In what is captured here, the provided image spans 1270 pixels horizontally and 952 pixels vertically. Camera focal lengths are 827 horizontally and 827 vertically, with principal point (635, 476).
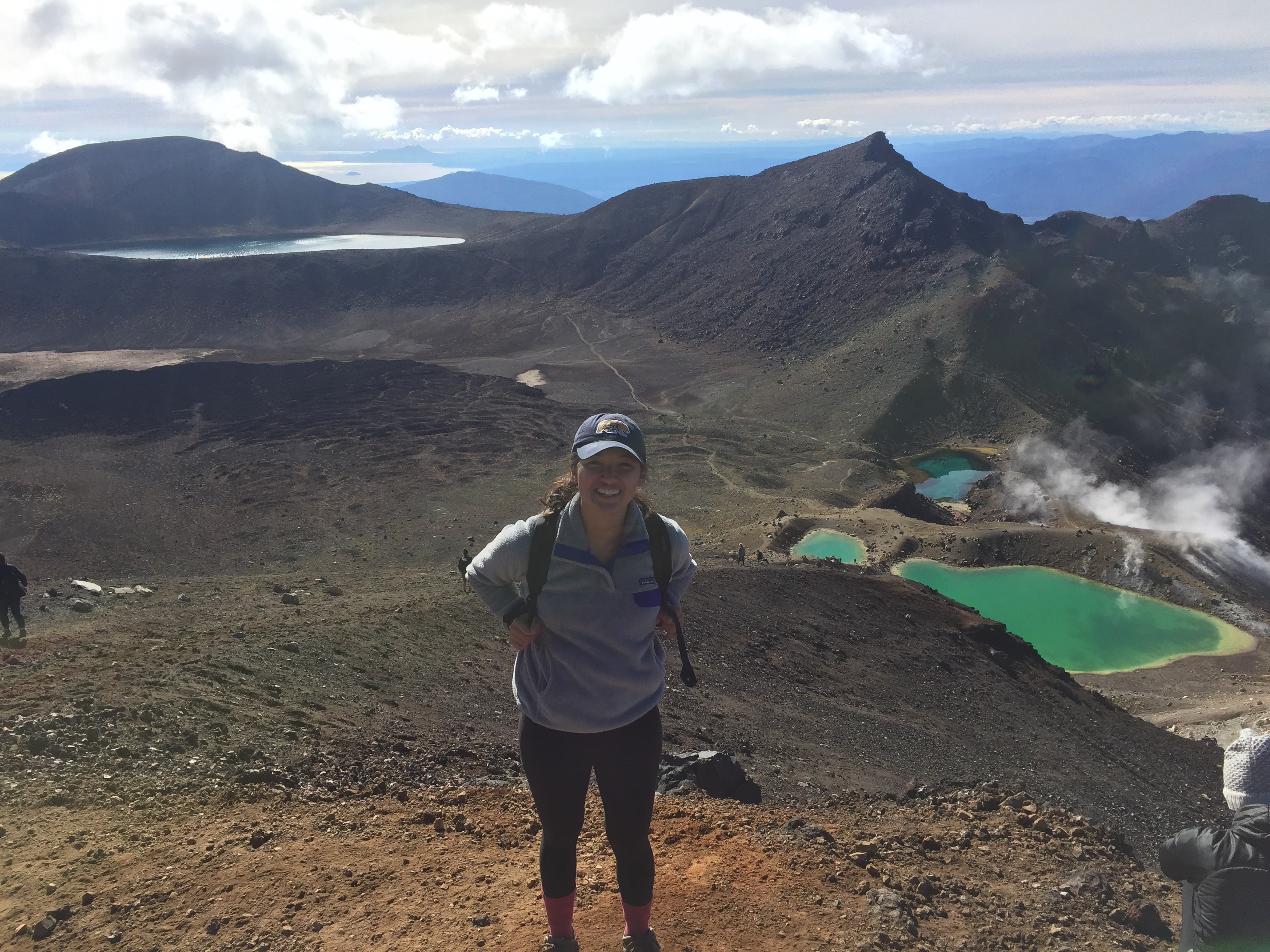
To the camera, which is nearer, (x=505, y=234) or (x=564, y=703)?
(x=564, y=703)

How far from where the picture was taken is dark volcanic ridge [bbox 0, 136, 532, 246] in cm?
13938

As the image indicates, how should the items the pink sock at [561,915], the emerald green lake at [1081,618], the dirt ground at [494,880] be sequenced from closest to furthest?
the pink sock at [561,915] < the dirt ground at [494,880] < the emerald green lake at [1081,618]

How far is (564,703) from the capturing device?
432cm

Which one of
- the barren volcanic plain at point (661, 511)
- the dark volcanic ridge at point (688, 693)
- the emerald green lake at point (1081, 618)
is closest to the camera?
the barren volcanic plain at point (661, 511)

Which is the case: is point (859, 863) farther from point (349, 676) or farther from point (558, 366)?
point (558, 366)

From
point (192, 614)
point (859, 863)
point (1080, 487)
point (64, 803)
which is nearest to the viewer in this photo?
point (859, 863)

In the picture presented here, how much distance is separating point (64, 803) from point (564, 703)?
6175 millimetres

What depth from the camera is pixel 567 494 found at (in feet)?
14.7

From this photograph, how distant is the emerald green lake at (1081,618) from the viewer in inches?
1244

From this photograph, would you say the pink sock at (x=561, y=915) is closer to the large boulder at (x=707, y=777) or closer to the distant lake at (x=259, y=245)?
the large boulder at (x=707, y=777)

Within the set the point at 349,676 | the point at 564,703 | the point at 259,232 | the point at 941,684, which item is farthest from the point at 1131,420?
the point at 259,232

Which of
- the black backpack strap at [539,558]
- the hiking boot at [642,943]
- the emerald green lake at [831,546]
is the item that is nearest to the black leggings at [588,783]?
the hiking boot at [642,943]

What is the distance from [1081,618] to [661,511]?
747 inches

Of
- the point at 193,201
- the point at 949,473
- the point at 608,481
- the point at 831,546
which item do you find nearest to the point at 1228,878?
the point at 608,481
